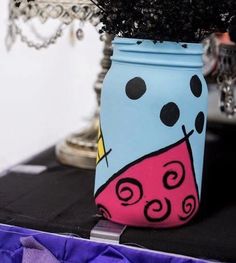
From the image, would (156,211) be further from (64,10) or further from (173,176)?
(64,10)

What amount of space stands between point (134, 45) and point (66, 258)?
28cm

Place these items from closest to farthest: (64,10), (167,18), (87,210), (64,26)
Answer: (167,18)
(87,210)
(64,10)
(64,26)

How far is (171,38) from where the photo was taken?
0.59 metres

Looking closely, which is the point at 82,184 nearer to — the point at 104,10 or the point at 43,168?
the point at 43,168

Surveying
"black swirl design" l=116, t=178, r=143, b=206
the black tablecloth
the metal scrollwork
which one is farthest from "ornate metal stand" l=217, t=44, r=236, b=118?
"black swirl design" l=116, t=178, r=143, b=206

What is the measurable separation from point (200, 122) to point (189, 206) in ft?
0.36

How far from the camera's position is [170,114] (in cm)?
60

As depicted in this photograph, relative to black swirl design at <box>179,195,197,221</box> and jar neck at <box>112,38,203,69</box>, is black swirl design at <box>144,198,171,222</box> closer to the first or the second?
black swirl design at <box>179,195,197,221</box>

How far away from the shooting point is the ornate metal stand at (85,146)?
93 centimetres

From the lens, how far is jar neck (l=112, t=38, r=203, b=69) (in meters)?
0.59

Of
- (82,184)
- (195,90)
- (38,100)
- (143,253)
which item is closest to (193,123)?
(195,90)

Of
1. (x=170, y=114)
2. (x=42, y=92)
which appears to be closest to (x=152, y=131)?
(x=170, y=114)

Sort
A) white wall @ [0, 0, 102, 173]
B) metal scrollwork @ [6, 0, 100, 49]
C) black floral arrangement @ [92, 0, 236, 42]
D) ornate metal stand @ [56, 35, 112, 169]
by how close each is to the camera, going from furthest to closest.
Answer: white wall @ [0, 0, 102, 173] < ornate metal stand @ [56, 35, 112, 169] < metal scrollwork @ [6, 0, 100, 49] < black floral arrangement @ [92, 0, 236, 42]

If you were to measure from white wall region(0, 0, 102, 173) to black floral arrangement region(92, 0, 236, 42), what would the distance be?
549 millimetres
